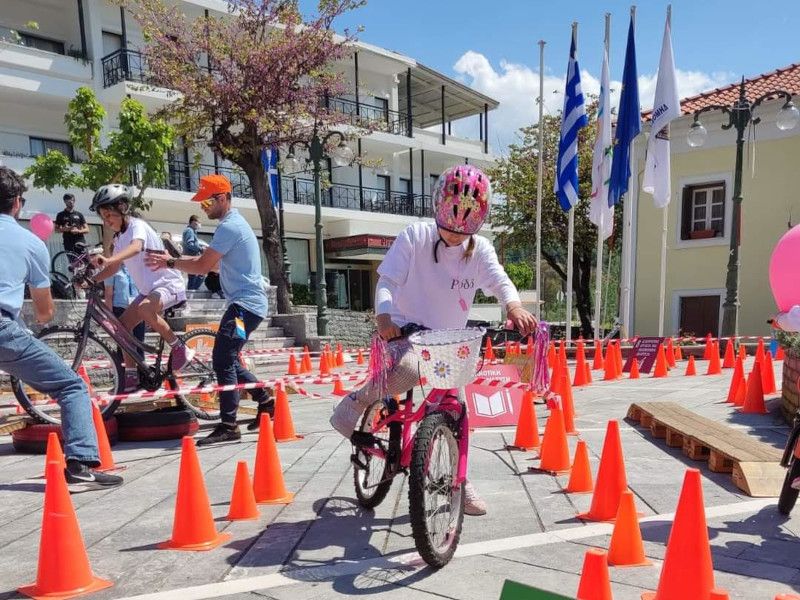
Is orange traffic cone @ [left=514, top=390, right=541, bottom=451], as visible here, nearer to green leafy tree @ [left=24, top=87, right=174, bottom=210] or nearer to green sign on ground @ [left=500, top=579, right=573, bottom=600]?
green sign on ground @ [left=500, top=579, right=573, bottom=600]

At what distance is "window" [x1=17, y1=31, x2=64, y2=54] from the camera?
75.6 feet

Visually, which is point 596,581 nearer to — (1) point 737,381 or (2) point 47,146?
(1) point 737,381

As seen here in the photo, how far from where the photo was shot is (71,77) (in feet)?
73.9

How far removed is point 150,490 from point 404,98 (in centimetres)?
3387

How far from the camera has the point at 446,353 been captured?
2898mm

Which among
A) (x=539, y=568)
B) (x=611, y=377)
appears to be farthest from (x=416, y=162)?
(x=539, y=568)

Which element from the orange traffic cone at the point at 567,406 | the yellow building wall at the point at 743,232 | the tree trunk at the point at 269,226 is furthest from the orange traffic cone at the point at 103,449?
the yellow building wall at the point at 743,232

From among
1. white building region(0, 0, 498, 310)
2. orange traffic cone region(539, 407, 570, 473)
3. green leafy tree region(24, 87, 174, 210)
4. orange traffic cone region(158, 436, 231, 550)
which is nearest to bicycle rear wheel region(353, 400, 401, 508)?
orange traffic cone region(158, 436, 231, 550)

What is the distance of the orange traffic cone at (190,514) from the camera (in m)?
3.36

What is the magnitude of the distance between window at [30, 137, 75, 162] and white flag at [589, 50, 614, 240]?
1869cm

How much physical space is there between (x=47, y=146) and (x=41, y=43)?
4090 millimetres

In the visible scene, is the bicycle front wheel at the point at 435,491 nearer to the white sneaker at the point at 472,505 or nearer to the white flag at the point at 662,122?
the white sneaker at the point at 472,505

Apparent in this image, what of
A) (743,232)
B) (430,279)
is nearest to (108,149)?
(430,279)

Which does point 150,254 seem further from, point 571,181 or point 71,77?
point 71,77
